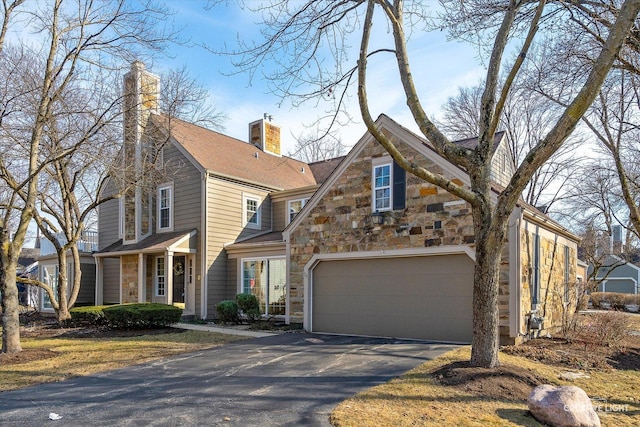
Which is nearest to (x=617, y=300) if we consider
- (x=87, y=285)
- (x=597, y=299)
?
(x=597, y=299)

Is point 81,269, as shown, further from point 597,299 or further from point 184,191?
point 597,299

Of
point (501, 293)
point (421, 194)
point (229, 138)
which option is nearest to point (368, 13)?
point (421, 194)

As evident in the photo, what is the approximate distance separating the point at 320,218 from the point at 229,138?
32.2ft

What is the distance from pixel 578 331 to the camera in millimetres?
10883

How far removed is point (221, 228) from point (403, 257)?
8.10 m

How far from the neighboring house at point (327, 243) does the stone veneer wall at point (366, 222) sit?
0.03 meters

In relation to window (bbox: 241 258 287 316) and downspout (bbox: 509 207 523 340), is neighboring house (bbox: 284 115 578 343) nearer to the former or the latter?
downspout (bbox: 509 207 523 340)

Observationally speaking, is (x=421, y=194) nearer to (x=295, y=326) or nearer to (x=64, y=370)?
(x=295, y=326)

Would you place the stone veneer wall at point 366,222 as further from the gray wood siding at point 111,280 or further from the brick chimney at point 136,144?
the gray wood siding at point 111,280

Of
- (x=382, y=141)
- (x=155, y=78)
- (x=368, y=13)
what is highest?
(x=155, y=78)

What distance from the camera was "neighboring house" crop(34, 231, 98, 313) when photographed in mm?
20250

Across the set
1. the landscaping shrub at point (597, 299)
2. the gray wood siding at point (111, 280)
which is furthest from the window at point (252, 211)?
the landscaping shrub at point (597, 299)

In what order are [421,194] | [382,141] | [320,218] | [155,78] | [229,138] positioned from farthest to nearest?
[229,138] < [155,78] < [320,218] < [421,194] < [382,141]

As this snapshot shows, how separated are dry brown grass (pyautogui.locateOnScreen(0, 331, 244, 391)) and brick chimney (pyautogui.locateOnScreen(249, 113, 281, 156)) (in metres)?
→ 11.9
